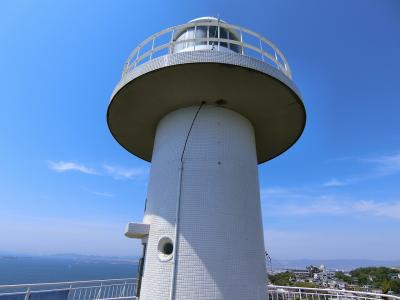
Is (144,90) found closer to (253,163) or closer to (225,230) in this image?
(253,163)

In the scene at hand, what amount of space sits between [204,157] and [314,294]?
5.64 meters

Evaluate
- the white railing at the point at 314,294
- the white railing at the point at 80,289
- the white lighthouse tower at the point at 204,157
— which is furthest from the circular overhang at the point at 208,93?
the white railing at the point at 314,294

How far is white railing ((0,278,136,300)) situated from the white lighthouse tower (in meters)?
2.07

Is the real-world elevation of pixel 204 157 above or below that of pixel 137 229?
above

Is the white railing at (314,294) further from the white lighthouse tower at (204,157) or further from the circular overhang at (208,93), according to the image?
the circular overhang at (208,93)

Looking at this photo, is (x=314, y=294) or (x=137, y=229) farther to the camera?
(x=314, y=294)

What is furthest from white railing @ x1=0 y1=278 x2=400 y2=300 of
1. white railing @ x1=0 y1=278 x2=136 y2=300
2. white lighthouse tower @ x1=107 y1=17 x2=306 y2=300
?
white lighthouse tower @ x1=107 y1=17 x2=306 y2=300

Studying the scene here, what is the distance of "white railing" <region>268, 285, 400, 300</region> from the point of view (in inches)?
293

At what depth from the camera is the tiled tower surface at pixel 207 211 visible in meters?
5.39

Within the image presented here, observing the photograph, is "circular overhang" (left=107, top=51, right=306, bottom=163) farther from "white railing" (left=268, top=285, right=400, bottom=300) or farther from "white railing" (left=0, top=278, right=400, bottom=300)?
"white railing" (left=268, top=285, right=400, bottom=300)

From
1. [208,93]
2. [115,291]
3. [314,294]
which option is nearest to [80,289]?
[115,291]

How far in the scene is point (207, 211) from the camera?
584 centimetres

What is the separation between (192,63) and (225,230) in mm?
3580

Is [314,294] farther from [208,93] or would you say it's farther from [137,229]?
[208,93]
